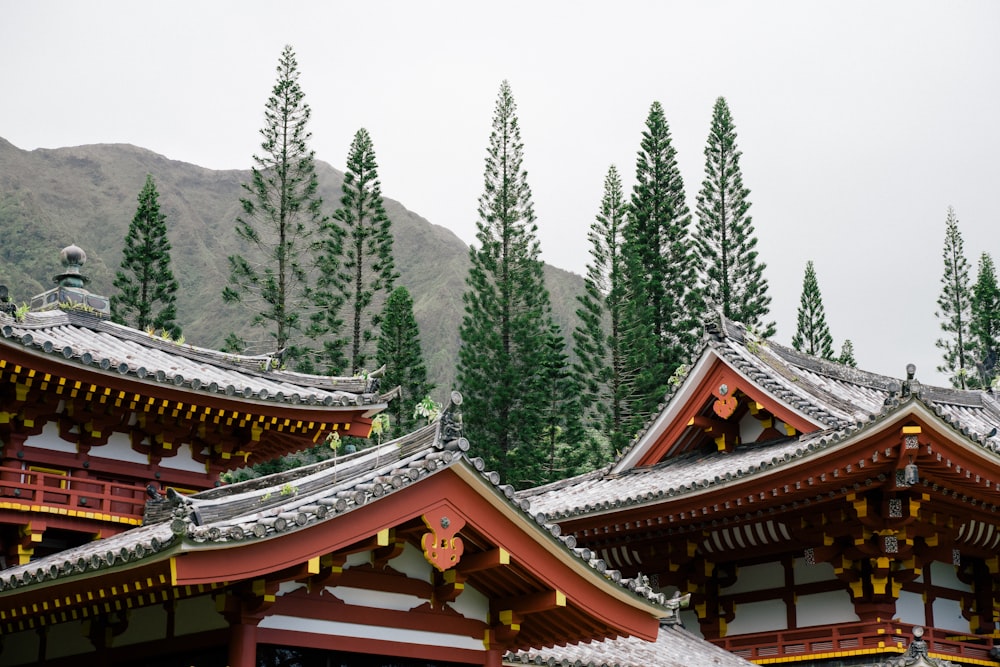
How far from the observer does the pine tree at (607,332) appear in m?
32.6

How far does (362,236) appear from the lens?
110 ft

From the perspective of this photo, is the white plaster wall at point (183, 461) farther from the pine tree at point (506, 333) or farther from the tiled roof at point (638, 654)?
the pine tree at point (506, 333)

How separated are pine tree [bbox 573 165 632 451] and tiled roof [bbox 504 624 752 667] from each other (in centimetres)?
1867

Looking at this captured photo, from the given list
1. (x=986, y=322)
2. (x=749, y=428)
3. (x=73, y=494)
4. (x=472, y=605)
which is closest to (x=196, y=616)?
(x=472, y=605)

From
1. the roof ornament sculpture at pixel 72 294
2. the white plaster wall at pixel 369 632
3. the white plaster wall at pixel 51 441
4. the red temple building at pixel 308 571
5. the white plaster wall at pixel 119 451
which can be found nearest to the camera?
the red temple building at pixel 308 571

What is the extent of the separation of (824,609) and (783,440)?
7.35ft

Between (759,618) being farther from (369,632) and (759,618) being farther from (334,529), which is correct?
(334,529)

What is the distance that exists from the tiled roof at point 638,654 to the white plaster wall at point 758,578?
5.37 feet

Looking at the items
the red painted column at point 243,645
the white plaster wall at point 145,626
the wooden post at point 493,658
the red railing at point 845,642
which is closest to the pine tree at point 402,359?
the red railing at point 845,642

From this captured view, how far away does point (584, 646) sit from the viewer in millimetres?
10586

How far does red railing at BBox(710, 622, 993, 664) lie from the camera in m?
13.8

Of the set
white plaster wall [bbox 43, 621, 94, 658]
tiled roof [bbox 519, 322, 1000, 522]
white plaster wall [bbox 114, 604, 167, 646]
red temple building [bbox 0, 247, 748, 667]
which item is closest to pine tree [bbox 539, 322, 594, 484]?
tiled roof [bbox 519, 322, 1000, 522]

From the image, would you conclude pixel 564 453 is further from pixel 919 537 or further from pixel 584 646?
pixel 584 646

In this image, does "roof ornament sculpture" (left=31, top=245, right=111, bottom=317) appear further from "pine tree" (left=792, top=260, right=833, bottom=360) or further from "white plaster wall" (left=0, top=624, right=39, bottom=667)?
"pine tree" (left=792, top=260, right=833, bottom=360)
